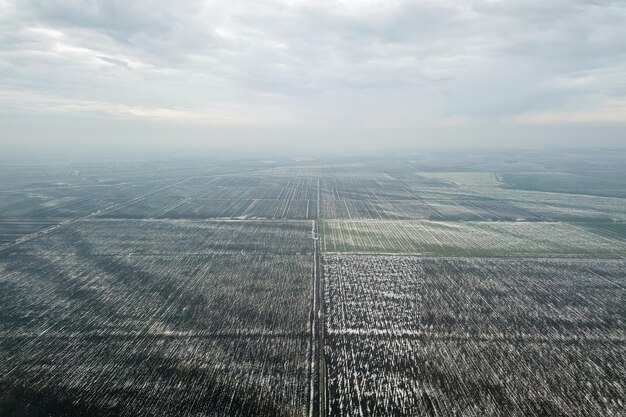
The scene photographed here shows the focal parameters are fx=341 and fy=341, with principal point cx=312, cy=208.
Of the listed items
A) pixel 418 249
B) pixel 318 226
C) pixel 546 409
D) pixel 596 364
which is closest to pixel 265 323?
pixel 546 409

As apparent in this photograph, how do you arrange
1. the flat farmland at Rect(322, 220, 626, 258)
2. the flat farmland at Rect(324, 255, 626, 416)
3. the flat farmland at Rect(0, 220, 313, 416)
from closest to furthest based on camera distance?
the flat farmland at Rect(324, 255, 626, 416) < the flat farmland at Rect(0, 220, 313, 416) < the flat farmland at Rect(322, 220, 626, 258)

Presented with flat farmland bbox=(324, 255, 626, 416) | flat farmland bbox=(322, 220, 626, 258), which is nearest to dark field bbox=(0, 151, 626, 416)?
flat farmland bbox=(324, 255, 626, 416)

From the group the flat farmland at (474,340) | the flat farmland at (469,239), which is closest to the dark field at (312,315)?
the flat farmland at (474,340)

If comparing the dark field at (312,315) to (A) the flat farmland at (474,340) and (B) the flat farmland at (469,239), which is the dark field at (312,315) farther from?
(B) the flat farmland at (469,239)

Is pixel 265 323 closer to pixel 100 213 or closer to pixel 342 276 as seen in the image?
pixel 342 276

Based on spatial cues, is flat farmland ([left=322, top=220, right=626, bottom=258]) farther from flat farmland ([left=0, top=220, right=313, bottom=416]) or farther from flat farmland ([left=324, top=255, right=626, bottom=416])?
flat farmland ([left=0, top=220, right=313, bottom=416])

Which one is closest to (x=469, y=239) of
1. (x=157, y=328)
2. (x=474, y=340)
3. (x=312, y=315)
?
(x=474, y=340)

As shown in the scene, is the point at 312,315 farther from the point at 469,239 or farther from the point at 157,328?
the point at 469,239
